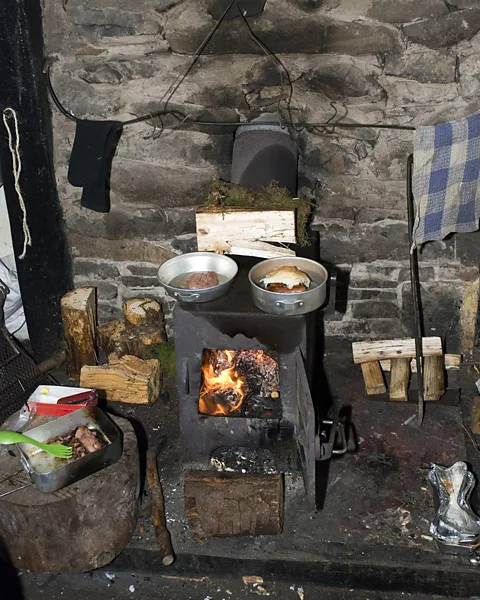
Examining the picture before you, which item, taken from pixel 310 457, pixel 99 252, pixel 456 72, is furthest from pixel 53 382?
pixel 456 72

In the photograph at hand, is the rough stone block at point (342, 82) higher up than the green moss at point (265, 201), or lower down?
higher up

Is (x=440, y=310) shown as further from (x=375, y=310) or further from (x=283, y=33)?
(x=283, y=33)

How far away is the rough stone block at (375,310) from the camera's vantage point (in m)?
5.40

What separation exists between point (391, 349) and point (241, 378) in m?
1.32

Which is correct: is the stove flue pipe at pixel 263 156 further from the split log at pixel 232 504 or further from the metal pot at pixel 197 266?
the split log at pixel 232 504

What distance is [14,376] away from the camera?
16.2 feet

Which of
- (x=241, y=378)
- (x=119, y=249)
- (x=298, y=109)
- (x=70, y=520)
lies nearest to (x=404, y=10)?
(x=298, y=109)

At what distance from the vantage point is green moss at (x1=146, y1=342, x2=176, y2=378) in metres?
5.12

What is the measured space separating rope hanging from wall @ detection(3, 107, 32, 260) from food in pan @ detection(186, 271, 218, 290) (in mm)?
1626

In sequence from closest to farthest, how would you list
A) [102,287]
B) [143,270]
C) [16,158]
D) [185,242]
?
[16,158], [185,242], [143,270], [102,287]

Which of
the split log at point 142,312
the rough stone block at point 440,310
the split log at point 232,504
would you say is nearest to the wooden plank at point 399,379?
the rough stone block at point 440,310

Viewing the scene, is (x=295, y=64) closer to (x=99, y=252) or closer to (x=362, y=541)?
(x=99, y=252)

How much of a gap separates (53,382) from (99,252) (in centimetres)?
115

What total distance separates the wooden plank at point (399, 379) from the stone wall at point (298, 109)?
627 millimetres
